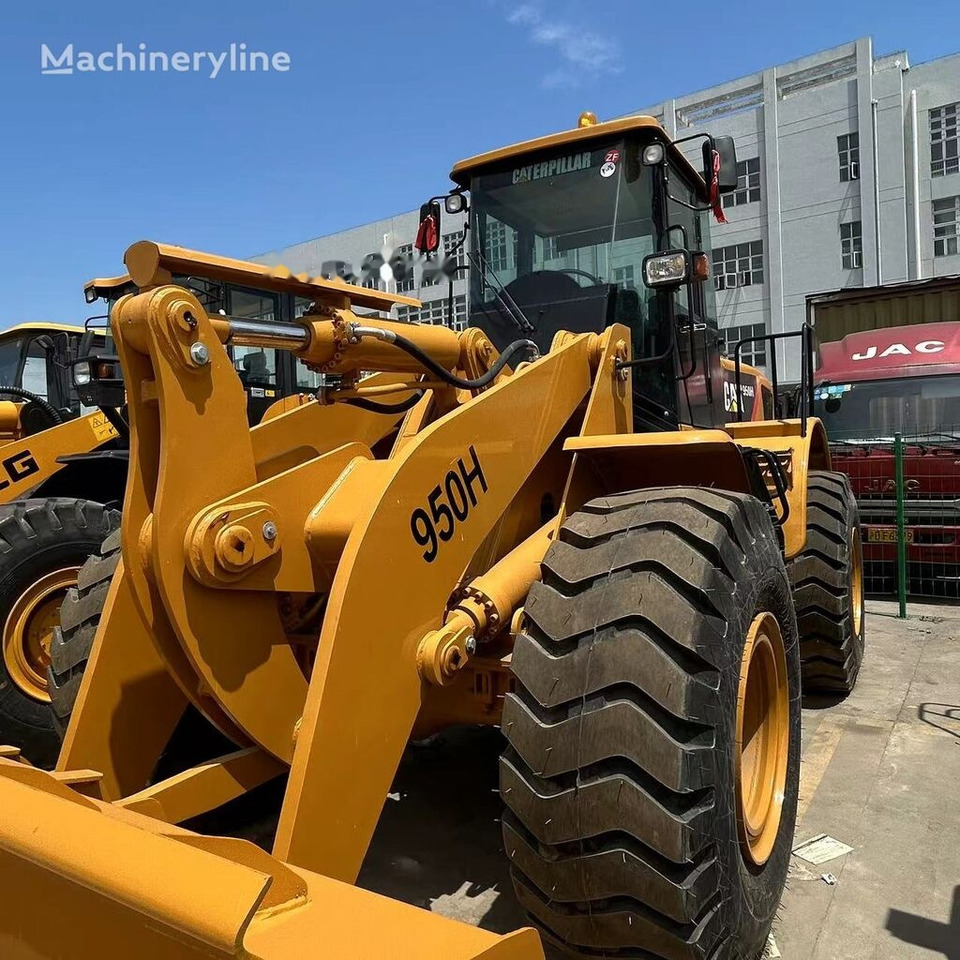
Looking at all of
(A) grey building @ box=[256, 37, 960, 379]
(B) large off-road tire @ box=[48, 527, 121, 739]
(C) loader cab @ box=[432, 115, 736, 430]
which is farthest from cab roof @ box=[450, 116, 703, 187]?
(A) grey building @ box=[256, 37, 960, 379]

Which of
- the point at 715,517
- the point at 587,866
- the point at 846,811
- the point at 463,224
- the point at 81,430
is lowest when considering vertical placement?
the point at 846,811

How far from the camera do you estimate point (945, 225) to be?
26.8m

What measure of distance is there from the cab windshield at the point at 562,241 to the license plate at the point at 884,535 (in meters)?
5.79

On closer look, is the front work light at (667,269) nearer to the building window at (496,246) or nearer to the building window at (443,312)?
the building window at (496,246)

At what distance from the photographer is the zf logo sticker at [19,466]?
236 inches

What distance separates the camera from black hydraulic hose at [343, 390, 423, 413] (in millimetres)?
3213

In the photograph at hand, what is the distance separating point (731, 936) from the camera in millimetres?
2326

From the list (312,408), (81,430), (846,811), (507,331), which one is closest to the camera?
(312,408)

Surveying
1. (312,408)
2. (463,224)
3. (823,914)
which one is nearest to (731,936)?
(823,914)

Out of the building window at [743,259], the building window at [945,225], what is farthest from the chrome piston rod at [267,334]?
the building window at [945,225]

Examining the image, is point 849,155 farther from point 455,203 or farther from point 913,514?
point 455,203

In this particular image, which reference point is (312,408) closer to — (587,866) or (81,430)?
(587,866)

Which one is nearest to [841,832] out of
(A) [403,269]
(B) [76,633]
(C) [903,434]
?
(A) [403,269]

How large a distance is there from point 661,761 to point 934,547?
7.44 m
